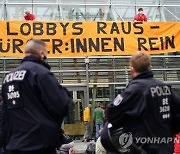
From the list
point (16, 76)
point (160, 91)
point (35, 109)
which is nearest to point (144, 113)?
point (160, 91)

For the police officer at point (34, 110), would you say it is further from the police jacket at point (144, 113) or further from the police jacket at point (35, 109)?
the police jacket at point (144, 113)

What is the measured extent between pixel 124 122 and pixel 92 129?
14.4 metres

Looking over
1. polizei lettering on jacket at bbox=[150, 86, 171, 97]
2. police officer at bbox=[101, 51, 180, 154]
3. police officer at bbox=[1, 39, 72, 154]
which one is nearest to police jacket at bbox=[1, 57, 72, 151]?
police officer at bbox=[1, 39, 72, 154]

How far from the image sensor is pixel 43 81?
4402 millimetres

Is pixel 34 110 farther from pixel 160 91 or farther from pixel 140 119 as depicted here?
pixel 160 91

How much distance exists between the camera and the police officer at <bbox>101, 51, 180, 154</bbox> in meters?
4.44

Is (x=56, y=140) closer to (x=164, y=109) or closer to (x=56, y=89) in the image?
(x=56, y=89)

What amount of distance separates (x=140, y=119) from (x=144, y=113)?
7 cm

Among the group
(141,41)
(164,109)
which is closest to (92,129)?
(141,41)

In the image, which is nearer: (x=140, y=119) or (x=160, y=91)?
(x=140, y=119)

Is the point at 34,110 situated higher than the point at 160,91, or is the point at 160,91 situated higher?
the point at 160,91

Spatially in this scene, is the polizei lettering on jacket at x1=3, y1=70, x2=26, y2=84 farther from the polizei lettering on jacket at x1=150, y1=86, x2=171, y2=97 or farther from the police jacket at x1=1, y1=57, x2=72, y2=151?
the polizei lettering on jacket at x1=150, y1=86, x2=171, y2=97

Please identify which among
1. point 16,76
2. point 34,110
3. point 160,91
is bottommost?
point 34,110

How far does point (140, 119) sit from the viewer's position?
445cm
